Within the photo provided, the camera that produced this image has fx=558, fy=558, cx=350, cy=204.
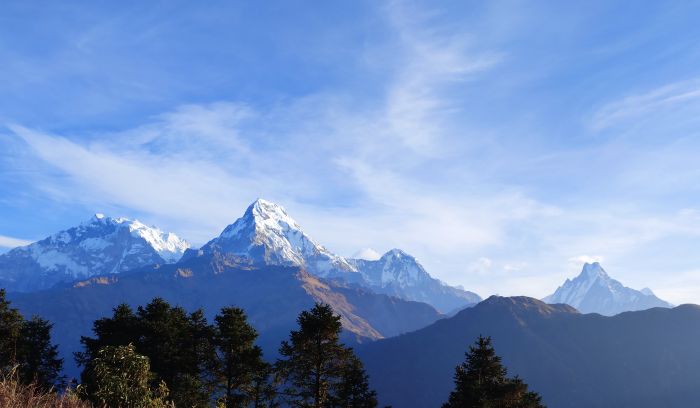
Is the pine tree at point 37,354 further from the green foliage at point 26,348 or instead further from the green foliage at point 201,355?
the green foliage at point 201,355

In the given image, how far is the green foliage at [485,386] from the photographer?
4866cm

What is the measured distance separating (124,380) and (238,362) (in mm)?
24418

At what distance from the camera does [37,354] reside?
61.7m

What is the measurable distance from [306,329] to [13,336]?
33525mm

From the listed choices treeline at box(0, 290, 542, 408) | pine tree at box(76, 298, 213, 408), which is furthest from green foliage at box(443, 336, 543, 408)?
pine tree at box(76, 298, 213, 408)

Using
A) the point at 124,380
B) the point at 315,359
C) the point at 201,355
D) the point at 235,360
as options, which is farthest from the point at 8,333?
the point at 124,380

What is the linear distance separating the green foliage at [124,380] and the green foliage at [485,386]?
→ 3222 centimetres

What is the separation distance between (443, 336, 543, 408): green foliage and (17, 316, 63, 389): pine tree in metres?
42.4

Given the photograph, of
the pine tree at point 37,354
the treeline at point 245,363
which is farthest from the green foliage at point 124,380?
the pine tree at point 37,354

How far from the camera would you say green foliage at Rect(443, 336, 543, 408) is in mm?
48656

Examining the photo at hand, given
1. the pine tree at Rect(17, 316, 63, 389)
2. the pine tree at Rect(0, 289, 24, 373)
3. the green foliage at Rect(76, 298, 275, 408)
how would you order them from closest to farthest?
the green foliage at Rect(76, 298, 275, 408) → the pine tree at Rect(0, 289, 24, 373) → the pine tree at Rect(17, 316, 63, 389)

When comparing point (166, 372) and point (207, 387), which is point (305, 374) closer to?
point (207, 387)

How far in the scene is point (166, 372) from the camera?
47.6m

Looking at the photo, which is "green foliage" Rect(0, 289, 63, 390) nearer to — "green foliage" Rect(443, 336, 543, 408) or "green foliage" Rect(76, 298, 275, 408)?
"green foliage" Rect(76, 298, 275, 408)
